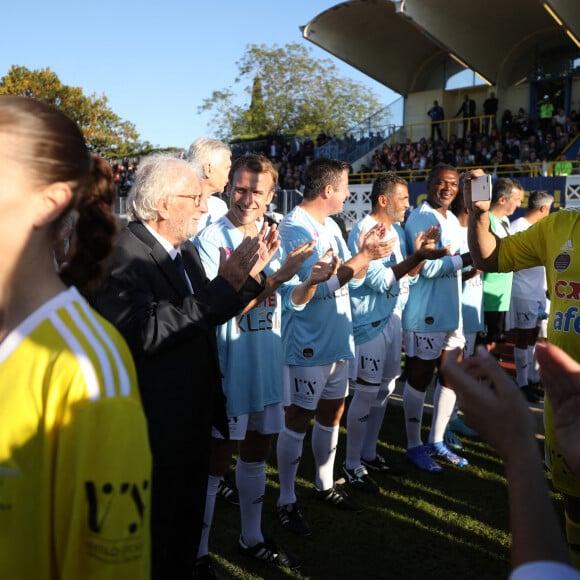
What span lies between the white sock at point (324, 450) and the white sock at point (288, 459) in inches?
12.3

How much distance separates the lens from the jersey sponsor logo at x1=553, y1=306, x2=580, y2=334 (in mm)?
2569

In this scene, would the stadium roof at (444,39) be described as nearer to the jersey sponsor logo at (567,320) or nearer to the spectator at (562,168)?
the spectator at (562,168)

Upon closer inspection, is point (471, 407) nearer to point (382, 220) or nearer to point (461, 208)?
point (382, 220)

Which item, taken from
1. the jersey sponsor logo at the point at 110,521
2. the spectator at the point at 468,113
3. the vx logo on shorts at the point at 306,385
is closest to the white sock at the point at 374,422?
the vx logo on shorts at the point at 306,385

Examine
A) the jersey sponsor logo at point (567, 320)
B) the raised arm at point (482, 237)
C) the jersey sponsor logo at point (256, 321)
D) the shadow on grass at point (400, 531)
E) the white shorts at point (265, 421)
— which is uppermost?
the raised arm at point (482, 237)

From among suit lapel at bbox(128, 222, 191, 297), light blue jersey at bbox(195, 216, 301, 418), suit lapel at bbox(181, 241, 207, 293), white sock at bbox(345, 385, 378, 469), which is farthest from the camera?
white sock at bbox(345, 385, 378, 469)

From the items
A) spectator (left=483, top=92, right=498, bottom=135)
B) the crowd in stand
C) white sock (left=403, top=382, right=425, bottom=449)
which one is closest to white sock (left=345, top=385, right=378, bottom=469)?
white sock (left=403, top=382, right=425, bottom=449)

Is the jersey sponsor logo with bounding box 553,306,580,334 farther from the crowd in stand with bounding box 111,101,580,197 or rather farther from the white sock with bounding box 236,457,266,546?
the crowd in stand with bounding box 111,101,580,197

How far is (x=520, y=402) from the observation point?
107cm

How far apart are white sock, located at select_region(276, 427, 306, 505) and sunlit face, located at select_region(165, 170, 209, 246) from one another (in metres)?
1.88

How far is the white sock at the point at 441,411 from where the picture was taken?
5250 mm

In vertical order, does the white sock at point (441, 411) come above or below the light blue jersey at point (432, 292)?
below

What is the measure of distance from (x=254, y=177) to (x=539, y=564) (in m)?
2.81

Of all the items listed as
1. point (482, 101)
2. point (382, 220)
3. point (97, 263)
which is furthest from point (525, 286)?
point (482, 101)
